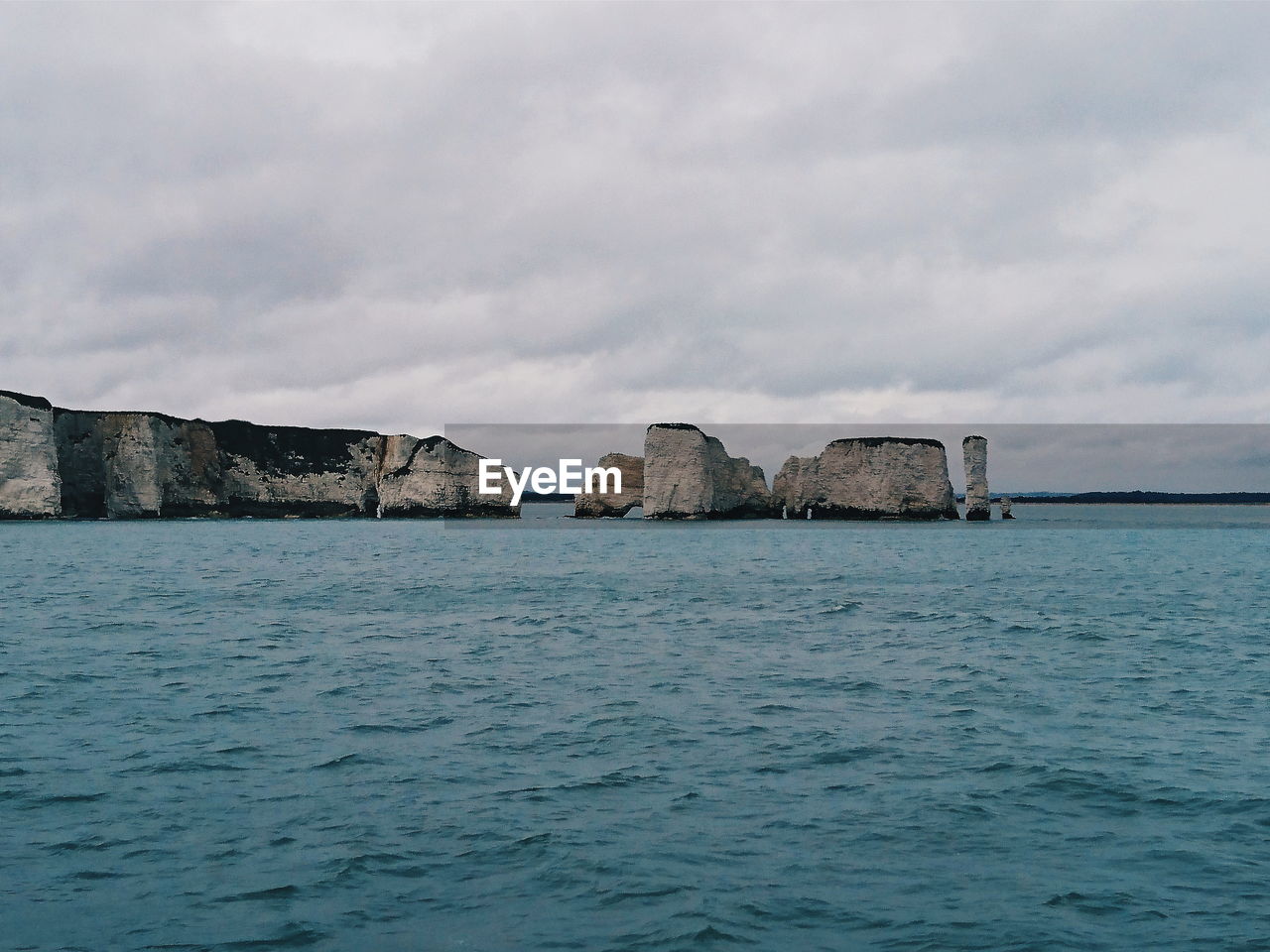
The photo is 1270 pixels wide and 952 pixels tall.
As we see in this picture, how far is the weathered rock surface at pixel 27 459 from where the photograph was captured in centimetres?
7038

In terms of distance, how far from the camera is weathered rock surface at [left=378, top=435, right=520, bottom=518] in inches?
A: 3893

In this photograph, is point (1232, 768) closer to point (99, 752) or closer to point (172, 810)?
point (172, 810)

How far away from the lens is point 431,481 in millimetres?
99875

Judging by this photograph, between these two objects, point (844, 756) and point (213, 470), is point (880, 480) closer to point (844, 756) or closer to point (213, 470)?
point (213, 470)

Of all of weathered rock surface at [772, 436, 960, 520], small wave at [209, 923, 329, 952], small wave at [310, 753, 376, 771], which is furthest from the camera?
weathered rock surface at [772, 436, 960, 520]

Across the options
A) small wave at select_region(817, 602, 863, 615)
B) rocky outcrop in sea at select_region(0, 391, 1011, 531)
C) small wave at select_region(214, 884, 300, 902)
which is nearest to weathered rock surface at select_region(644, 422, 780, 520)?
rocky outcrop in sea at select_region(0, 391, 1011, 531)

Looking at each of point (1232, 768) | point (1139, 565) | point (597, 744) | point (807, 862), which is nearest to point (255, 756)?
point (597, 744)

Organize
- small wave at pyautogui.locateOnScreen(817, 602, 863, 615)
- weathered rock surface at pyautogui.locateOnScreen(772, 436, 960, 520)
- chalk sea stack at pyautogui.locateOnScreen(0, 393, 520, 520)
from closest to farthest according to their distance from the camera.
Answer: small wave at pyautogui.locateOnScreen(817, 602, 863, 615), chalk sea stack at pyautogui.locateOnScreen(0, 393, 520, 520), weathered rock surface at pyautogui.locateOnScreen(772, 436, 960, 520)

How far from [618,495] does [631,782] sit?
90.1 m

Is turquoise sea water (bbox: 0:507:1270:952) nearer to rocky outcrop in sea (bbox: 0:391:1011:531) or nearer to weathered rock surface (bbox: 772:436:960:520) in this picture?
rocky outcrop in sea (bbox: 0:391:1011:531)

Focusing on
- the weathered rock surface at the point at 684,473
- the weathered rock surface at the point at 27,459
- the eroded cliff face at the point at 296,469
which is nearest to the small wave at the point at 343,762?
the weathered rock surface at the point at 684,473

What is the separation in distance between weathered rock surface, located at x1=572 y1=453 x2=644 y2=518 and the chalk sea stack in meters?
9.87

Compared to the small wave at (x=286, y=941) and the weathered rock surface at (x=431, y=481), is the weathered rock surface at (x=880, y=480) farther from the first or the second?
the small wave at (x=286, y=941)

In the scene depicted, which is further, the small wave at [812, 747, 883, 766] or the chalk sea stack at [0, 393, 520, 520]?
the chalk sea stack at [0, 393, 520, 520]
